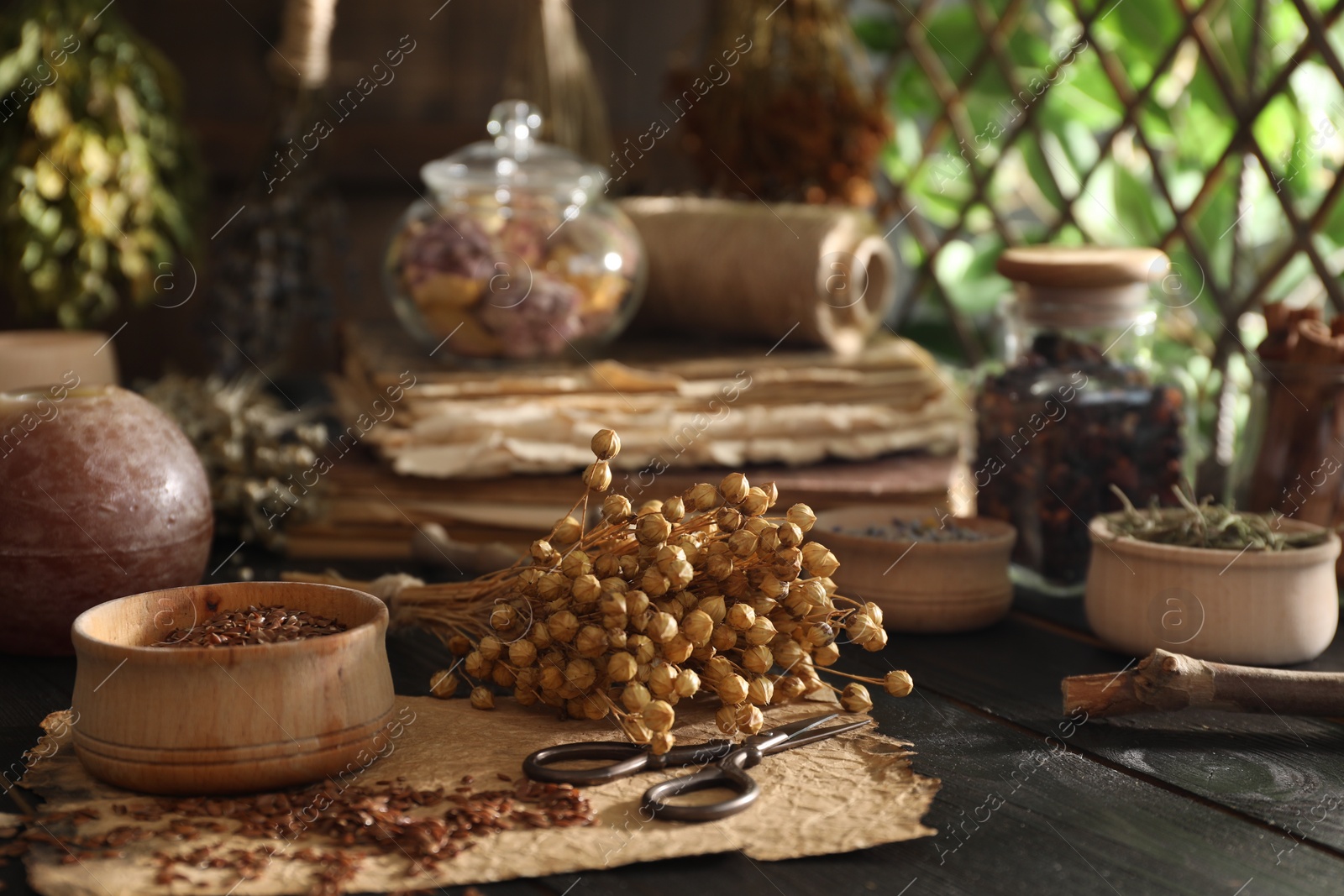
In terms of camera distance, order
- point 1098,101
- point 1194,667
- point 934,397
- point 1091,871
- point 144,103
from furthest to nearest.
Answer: point 1098,101 < point 144,103 < point 934,397 < point 1194,667 < point 1091,871

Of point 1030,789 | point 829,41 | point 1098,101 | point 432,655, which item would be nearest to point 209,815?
point 432,655

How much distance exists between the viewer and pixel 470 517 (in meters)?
1.12

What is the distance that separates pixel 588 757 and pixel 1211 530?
17.4 inches

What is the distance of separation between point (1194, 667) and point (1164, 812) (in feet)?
0.40

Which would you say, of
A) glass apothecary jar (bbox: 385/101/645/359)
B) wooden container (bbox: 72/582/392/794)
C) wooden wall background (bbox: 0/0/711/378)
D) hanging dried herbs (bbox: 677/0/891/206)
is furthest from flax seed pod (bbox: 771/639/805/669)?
wooden wall background (bbox: 0/0/711/378)

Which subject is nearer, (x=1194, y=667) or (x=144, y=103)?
(x=1194, y=667)

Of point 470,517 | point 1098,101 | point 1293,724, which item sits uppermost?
point 1098,101

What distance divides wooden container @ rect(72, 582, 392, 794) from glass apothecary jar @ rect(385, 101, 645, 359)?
1.83 feet

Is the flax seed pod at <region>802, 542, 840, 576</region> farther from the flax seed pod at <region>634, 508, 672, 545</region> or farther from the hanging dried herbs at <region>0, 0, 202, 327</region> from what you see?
the hanging dried herbs at <region>0, 0, 202, 327</region>

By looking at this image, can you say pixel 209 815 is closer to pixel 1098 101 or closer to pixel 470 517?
pixel 470 517

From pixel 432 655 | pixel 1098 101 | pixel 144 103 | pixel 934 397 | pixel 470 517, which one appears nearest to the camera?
pixel 432 655

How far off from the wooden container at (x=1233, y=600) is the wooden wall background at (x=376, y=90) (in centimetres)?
101

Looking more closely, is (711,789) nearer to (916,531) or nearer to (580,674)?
(580,674)

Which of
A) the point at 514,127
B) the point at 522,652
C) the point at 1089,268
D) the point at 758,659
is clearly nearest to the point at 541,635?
the point at 522,652
